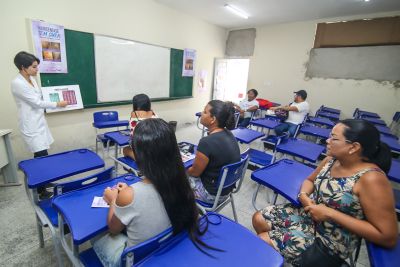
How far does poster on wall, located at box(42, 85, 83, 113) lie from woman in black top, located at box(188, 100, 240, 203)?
2.45 meters

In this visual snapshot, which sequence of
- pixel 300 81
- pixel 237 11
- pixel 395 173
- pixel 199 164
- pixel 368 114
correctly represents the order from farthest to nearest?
pixel 300 81 < pixel 237 11 < pixel 368 114 < pixel 395 173 < pixel 199 164

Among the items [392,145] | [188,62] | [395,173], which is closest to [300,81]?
[188,62]

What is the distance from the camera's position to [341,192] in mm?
1088

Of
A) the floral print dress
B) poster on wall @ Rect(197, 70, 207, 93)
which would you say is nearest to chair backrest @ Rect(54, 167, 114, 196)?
the floral print dress

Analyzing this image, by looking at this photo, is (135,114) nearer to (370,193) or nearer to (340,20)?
(370,193)

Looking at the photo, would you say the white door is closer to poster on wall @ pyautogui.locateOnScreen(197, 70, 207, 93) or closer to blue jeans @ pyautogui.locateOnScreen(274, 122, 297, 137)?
poster on wall @ pyautogui.locateOnScreen(197, 70, 207, 93)

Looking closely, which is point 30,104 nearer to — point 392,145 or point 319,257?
point 319,257

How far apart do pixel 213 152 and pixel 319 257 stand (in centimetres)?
84

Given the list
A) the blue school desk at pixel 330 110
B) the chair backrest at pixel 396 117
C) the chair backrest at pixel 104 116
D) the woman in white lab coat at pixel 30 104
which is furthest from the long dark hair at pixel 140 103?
the chair backrest at pixel 396 117

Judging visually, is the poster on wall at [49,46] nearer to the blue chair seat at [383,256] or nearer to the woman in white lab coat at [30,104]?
the woman in white lab coat at [30,104]

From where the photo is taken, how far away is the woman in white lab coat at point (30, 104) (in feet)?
6.93

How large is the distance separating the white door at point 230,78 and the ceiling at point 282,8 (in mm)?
1368

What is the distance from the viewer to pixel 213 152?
59.6 inches

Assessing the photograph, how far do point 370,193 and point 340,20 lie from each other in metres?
5.31
